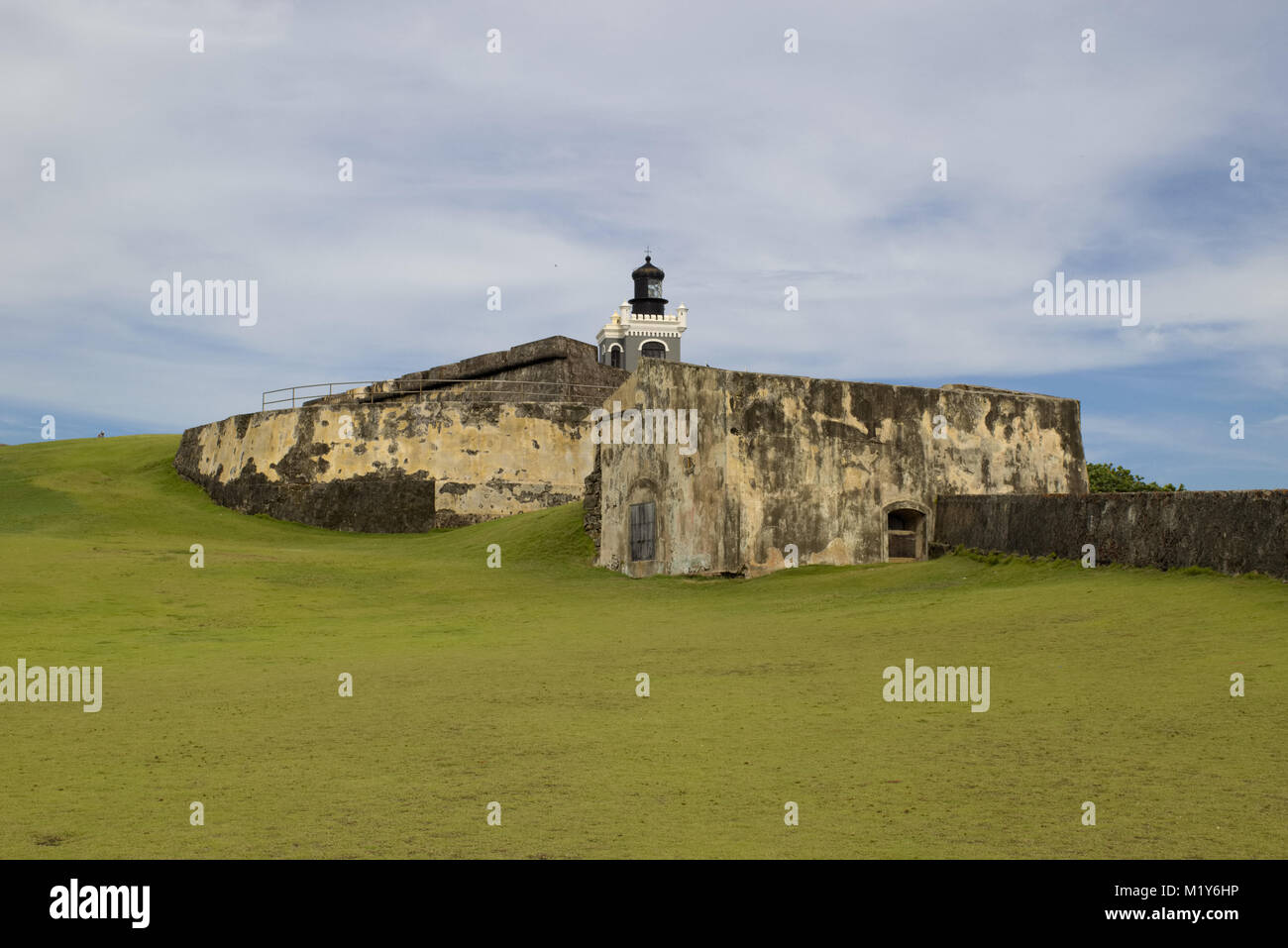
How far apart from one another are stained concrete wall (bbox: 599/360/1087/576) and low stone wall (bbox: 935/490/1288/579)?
226cm

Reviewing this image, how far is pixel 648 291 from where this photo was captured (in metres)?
78.0

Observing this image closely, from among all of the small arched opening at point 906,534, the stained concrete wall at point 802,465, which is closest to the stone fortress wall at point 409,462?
the stained concrete wall at point 802,465

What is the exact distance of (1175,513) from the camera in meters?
14.7

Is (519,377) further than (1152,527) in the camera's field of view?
Yes

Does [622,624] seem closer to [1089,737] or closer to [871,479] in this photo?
[871,479]

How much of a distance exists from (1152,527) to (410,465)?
2345cm

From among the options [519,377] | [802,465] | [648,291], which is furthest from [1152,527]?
[648,291]

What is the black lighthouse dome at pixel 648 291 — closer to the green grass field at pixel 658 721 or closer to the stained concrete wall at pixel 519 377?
the stained concrete wall at pixel 519 377

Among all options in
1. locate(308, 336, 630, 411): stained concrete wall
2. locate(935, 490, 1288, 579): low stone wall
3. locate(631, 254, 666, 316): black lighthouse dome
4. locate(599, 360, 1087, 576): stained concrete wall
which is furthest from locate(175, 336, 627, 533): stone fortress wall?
locate(631, 254, 666, 316): black lighthouse dome

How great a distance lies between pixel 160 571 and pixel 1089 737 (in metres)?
16.8

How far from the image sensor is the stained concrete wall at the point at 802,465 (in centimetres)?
2070

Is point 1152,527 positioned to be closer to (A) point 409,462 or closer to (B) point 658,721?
(B) point 658,721

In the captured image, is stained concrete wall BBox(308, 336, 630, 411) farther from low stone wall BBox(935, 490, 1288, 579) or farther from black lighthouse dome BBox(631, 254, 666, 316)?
black lighthouse dome BBox(631, 254, 666, 316)

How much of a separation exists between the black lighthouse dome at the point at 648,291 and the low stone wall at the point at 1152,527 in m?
58.7
